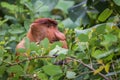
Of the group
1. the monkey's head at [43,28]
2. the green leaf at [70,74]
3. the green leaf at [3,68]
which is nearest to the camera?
the green leaf at [70,74]

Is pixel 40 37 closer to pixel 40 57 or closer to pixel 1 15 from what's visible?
pixel 40 57

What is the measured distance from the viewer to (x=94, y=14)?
2.93 metres

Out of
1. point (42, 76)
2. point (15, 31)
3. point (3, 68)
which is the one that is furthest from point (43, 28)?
point (42, 76)

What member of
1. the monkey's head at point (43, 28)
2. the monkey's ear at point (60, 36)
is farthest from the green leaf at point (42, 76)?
the monkey's head at point (43, 28)

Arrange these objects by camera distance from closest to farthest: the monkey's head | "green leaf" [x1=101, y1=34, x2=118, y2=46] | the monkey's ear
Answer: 1. "green leaf" [x1=101, y1=34, x2=118, y2=46]
2. the monkey's ear
3. the monkey's head

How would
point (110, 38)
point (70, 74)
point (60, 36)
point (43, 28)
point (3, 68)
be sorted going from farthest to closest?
point (43, 28) → point (60, 36) → point (3, 68) → point (70, 74) → point (110, 38)

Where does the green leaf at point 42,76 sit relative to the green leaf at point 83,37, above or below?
below

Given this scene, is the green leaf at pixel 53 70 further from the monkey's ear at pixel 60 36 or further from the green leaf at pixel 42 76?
the monkey's ear at pixel 60 36

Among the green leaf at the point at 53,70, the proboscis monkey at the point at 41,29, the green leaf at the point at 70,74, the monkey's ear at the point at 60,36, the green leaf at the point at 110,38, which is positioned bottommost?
the green leaf at the point at 70,74

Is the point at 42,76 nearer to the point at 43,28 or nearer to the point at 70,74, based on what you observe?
the point at 70,74

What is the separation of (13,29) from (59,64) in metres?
1.14

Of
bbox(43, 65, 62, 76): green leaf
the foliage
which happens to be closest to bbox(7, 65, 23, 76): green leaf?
the foliage

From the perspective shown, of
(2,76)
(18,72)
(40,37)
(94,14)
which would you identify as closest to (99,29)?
(18,72)

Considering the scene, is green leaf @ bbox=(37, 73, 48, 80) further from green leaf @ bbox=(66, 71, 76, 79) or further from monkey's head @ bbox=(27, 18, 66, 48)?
monkey's head @ bbox=(27, 18, 66, 48)
